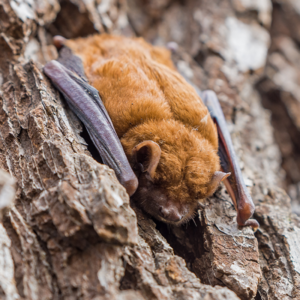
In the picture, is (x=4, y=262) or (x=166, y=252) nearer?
(x=4, y=262)

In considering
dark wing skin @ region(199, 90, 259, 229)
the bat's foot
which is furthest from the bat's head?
the bat's foot

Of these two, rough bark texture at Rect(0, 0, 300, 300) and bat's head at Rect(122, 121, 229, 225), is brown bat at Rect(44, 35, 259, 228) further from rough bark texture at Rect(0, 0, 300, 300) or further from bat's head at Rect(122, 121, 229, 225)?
rough bark texture at Rect(0, 0, 300, 300)

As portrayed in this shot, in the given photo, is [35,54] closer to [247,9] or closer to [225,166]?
[225,166]

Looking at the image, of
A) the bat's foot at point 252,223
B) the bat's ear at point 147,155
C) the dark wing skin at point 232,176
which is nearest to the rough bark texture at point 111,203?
the bat's foot at point 252,223

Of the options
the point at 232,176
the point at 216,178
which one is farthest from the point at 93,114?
the point at 232,176

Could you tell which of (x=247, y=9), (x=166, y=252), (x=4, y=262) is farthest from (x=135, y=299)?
(x=247, y=9)

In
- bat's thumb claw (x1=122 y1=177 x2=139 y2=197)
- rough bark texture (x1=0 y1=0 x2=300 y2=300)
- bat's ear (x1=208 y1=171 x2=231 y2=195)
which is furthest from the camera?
bat's ear (x1=208 y1=171 x2=231 y2=195)

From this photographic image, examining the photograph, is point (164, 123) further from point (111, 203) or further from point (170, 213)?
point (111, 203)
